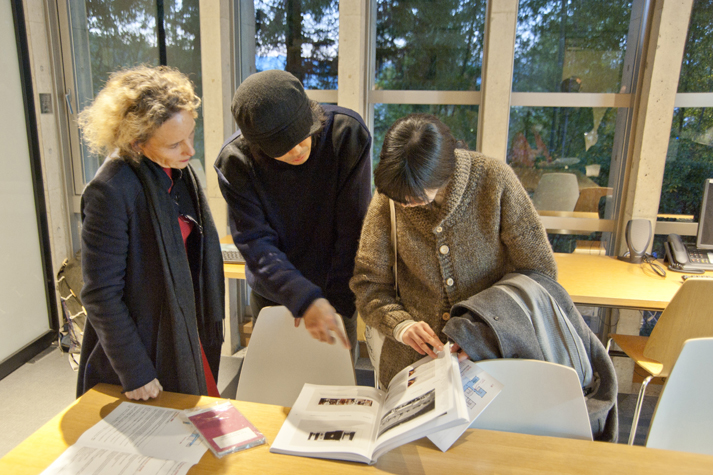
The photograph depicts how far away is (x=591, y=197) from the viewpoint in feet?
9.41

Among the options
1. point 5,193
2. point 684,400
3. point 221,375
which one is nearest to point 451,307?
point 684,400

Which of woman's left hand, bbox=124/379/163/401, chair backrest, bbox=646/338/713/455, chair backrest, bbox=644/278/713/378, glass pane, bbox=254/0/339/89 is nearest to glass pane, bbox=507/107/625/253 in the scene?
chair backrest, bbox=644/278/713/378

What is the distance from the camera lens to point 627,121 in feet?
8.95

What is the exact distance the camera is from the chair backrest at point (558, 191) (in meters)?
2.87

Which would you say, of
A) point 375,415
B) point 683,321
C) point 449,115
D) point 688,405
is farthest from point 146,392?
point 449,115

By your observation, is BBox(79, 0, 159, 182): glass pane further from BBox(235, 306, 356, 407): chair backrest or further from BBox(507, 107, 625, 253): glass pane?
BBox(507, 107, 625, 253): glass pane

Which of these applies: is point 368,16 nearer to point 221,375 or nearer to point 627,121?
point 627,121

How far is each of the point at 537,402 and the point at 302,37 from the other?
2608mm

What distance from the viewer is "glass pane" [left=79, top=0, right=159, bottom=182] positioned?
306cm

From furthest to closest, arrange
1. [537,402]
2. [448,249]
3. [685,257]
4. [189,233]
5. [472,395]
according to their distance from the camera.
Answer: [685,257], [189,233], [448,249], [537,402], [472,395]

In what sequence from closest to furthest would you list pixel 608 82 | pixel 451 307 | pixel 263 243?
pixel 451 307, pixel 263 243, pixel 608 82

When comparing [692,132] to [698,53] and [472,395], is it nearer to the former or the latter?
[698,53]

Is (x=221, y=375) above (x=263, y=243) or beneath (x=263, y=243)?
beneath

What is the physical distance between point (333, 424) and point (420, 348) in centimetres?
34
